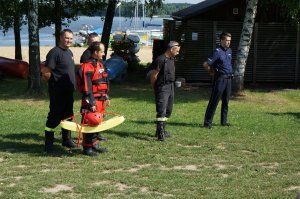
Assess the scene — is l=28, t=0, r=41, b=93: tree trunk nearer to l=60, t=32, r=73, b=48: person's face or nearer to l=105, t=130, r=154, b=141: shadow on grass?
l=105, t=130, r=154, b=141: shadow on grass

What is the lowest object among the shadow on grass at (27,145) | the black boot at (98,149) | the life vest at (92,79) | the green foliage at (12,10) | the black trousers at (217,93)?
the shadow on grass at (27,145)

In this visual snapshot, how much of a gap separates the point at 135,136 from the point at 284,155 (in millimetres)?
2609

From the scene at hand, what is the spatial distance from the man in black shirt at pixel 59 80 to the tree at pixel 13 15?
8462 mm

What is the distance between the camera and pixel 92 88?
812cm

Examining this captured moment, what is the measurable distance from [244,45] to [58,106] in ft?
26.1

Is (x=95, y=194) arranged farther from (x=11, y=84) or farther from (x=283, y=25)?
(x=283, y=25)

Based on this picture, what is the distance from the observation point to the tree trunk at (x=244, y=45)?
15.2 metres

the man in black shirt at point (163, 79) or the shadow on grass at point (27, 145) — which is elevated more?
the man in black shirt at point (163, 79)

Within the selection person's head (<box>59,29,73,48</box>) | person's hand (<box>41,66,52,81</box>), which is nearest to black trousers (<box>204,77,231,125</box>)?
person's head (<box>59,29,73,48</box>)

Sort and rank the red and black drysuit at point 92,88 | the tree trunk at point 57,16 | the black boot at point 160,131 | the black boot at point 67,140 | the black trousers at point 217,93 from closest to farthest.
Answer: the red and black drysuit at point 92,88 → the black boot at point 67,140 → the black boot at point 160,131 → the black trousers at point 217,93 → the tree trunk at point 57,16

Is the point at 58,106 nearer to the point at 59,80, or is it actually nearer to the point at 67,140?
the point at 59,80

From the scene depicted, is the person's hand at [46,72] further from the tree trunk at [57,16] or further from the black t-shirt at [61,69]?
the tree trunk at [57,16]

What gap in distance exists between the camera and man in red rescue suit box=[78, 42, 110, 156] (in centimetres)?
802

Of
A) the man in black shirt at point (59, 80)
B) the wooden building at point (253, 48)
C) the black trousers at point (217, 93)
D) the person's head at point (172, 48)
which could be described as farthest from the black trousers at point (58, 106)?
the wooden building at point (253, 48)
